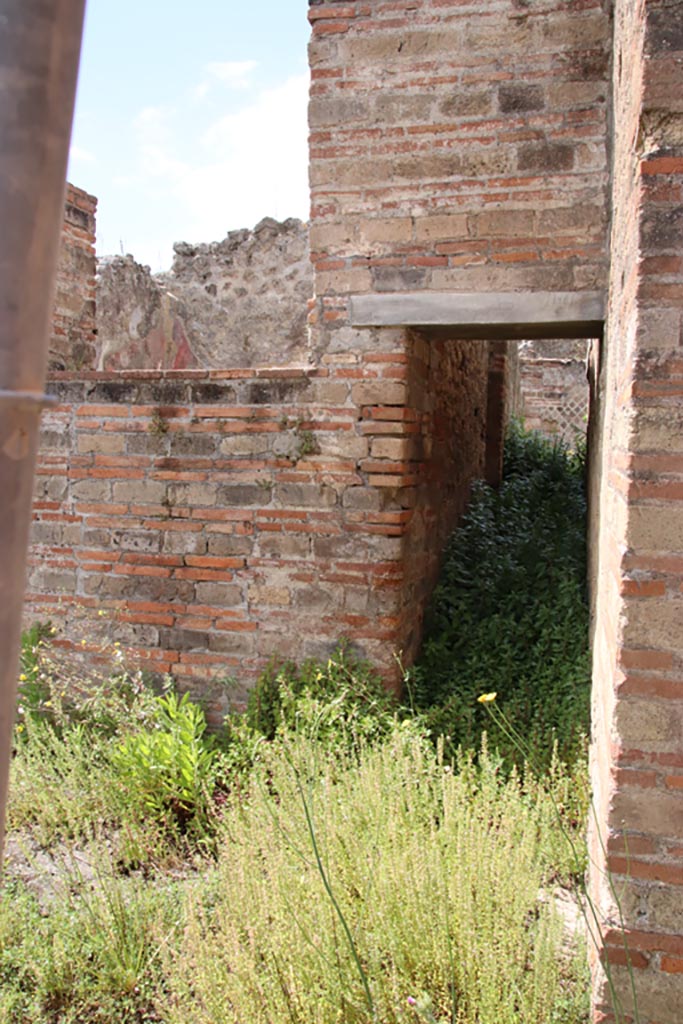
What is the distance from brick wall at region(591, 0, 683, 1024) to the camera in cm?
209

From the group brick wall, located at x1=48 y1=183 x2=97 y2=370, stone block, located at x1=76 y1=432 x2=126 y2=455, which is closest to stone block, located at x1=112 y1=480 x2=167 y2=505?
stone block, located at x1=76 y1=432 x2=126 y2=455

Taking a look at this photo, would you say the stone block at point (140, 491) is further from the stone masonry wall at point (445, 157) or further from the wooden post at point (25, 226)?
the wooden post at point (25, 226)

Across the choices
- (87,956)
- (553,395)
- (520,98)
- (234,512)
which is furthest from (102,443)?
(553,395)

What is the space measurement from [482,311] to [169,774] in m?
3.08

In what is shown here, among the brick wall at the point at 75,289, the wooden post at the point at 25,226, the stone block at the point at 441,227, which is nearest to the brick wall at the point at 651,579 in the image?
the wooden post at the point at 25,226

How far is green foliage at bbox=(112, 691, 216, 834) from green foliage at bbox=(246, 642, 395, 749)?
14.9 inches

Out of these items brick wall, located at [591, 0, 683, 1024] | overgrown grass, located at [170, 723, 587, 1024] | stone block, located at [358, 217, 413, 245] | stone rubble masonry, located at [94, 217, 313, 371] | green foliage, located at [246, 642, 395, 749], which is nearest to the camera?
brick wall, located at [591, 0, 683, 1024]

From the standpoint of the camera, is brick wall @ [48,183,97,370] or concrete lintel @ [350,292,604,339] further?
brick wall @ [48,183,97,370]

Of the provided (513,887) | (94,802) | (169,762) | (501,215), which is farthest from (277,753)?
(501,215)

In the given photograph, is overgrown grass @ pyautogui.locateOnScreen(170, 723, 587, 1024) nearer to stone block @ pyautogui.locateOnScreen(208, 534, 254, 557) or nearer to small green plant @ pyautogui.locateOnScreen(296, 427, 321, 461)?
stone block @ pyautogui.locateOnScreen(208, 534, 254, 557)

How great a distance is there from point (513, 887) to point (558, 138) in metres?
3.81

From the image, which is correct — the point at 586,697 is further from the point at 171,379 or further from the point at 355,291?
Answer: the point at 171,379

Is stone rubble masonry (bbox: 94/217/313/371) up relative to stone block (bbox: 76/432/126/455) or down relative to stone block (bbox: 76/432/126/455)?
up

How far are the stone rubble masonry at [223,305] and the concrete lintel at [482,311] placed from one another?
239 inches
